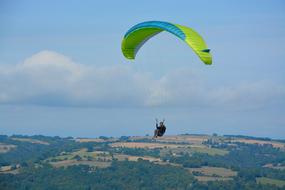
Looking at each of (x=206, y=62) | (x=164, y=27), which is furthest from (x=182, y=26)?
(x=206, y=62)

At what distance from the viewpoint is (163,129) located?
66125mm

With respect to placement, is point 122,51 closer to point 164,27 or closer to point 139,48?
point 139,48

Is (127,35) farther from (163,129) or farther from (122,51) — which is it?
(163,129)

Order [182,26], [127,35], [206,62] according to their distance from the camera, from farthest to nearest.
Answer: [127,35] → [182,26] → [206,62]

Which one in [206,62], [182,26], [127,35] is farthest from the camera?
[127,35]

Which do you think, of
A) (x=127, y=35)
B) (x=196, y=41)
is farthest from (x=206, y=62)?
(x=127, y=35)

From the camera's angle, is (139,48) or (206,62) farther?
(139,48)

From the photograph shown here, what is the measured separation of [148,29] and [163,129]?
25.0 feet

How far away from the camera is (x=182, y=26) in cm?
6238

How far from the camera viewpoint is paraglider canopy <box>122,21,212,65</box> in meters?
57.9

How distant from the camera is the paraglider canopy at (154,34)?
57.9 meters

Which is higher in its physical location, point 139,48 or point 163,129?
point 139,48

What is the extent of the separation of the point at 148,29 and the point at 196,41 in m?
6.81

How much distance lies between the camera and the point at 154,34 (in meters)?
68.6
